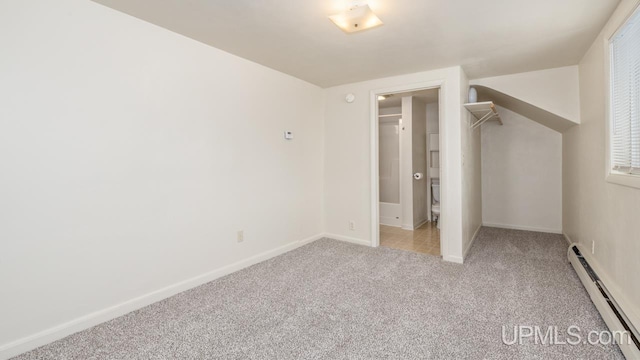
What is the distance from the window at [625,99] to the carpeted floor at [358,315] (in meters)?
1.16

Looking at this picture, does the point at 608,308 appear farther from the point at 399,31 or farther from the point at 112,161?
the point at 112,161

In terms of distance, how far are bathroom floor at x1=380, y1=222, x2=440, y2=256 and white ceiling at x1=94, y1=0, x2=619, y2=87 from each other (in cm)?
231

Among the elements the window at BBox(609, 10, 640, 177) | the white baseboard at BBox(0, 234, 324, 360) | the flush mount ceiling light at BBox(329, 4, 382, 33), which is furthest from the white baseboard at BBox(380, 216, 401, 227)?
the flush mount ceiling light at BBox(329, 4, 382, 33)

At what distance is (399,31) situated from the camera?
2492 mm

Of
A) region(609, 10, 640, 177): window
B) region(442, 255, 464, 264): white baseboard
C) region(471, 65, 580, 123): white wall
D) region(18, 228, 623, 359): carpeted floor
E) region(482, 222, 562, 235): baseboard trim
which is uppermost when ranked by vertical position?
region(471, 65, 580, 123): white wall

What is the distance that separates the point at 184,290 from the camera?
2684 millimetres

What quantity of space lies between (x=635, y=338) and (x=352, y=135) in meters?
3.26

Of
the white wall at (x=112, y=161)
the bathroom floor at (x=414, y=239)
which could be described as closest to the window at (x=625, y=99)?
the bathroom floor at (x=414, y=239)

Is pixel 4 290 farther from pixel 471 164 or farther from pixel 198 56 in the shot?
pixel 471 164

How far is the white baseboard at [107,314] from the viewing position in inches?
71.7

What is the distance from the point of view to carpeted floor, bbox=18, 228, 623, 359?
1.82 metres

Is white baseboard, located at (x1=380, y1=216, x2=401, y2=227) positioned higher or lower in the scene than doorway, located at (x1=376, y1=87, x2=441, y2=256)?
lower

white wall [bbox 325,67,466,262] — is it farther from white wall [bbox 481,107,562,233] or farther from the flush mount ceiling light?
white wall [bbox 481,107,562,233]

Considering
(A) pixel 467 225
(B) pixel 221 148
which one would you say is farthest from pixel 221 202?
(A) pixel 467 225
